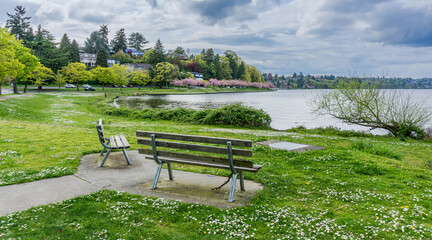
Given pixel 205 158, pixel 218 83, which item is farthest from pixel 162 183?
pixel 218 83

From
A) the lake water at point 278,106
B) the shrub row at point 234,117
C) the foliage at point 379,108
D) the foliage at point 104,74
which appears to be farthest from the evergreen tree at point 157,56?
the foliage at point 379,108

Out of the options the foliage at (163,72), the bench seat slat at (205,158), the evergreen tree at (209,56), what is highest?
the evergreen tree at (209,56)

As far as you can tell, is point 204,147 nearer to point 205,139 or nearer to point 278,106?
point 205,139

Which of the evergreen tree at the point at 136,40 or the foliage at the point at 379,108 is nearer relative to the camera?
the foliage at the point at 379,108

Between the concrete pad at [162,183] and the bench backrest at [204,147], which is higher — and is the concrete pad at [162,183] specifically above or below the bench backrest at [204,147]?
below

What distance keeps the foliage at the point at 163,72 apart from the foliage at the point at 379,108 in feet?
309

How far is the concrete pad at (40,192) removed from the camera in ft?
17.1

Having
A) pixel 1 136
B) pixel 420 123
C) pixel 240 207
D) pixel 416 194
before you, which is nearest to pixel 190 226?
pixel 240 207

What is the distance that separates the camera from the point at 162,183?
6629mm

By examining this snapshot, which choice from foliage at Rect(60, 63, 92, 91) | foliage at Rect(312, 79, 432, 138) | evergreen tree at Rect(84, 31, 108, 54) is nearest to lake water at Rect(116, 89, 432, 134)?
foliage at Rect(312, 79, 432, 138)

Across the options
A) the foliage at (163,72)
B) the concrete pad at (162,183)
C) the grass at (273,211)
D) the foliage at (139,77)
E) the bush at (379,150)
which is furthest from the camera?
the foliage at (163,72)

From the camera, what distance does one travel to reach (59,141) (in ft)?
37.2

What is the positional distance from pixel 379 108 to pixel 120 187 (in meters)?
20.0

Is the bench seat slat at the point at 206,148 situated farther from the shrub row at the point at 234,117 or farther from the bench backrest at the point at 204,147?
the shrub row at the point at 234,117
